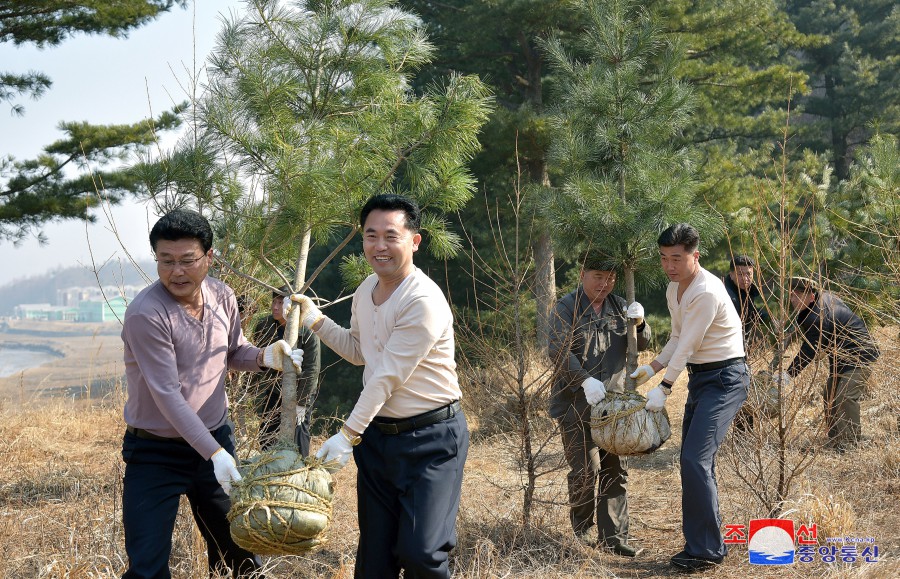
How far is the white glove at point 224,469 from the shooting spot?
9.62 feet

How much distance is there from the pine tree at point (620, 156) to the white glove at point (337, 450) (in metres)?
2.46

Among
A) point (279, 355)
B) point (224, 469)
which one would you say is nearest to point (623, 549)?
point (279, 355)

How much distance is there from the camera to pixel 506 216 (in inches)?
460

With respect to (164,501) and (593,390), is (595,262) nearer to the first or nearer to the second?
(593,390)

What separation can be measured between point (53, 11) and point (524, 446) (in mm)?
7122

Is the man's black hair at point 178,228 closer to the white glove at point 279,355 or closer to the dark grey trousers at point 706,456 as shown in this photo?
the white glove at point 279,355

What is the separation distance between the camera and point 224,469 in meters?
2.93

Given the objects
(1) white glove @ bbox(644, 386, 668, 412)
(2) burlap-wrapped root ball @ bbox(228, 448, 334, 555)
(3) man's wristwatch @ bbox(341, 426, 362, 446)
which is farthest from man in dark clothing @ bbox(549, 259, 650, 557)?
(2) burlap-wrapped root ball @ bbox(228, 448, 334, 555)

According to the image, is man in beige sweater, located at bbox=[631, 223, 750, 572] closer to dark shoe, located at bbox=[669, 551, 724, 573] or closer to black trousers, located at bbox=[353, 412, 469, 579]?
dark shoe, located at bbox=[669, 551, 724, 573]

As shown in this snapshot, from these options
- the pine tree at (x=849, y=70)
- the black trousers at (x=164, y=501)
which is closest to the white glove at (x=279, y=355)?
the black trousers at (x=164, y=501)

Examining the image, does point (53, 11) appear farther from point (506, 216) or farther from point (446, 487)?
point (446, 487)

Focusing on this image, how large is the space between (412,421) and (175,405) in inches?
32.7

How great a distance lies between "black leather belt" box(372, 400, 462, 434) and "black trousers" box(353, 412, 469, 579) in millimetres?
18

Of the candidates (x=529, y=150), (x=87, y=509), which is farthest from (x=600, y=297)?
(x=529, y=150)
